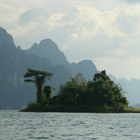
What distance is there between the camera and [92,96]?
189 metres

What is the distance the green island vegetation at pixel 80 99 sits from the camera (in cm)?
18438

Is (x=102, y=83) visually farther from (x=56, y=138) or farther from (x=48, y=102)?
(x=56, y=138)

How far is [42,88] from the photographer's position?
188 m

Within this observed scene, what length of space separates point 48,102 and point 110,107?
24.0m

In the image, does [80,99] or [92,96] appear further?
[80,99]

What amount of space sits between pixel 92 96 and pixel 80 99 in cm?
491

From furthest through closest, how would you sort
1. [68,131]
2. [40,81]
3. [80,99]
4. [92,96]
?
1. [80,99]
2. [40,81]
3. [92,96]
4. [68,131]

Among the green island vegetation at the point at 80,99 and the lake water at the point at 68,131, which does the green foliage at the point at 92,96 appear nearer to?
the green island vegetation at the point at 80,99

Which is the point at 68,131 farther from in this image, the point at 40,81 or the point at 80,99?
the point at 80,99

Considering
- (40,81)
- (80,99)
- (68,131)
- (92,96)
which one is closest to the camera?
(68,131)

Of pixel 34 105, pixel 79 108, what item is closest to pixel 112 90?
pixel 79 108

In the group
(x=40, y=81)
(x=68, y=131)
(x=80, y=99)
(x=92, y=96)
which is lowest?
(x=68, y=131)

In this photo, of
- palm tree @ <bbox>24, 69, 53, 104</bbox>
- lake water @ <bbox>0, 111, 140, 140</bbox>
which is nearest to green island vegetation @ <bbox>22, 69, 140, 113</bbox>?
palm tree @ <bbox>24, 69, 53, 104</bbox>

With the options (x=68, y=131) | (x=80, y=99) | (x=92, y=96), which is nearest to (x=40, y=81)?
(x=80, y=99)
